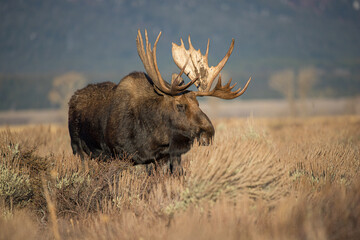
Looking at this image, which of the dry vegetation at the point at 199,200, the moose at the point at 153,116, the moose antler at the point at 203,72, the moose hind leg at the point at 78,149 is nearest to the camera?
the dry vegetation at the point at 199,200

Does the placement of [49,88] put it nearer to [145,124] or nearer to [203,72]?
[203,72]

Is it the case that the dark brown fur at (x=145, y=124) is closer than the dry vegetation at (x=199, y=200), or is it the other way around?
the dry vegetation at (x=199, y=200)

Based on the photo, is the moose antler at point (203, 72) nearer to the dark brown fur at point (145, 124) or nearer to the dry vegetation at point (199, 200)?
the dark brown fur at point (145, 124)

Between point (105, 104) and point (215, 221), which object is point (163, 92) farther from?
point (215, 221)

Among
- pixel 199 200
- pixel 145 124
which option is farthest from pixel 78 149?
pixel 199 200

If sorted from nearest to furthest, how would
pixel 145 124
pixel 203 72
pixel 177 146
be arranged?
pixel 177 146
pixel 145 124
pixel 203 72

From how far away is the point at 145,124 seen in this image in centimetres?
671

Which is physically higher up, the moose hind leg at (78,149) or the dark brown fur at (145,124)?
the dark brown fur at (145,124)

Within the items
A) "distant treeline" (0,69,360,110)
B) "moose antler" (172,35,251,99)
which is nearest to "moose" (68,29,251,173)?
"moose antler" (172,35,251,99)

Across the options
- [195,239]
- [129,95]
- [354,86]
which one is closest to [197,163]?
[195,239]

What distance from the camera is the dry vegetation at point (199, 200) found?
13.4 feet

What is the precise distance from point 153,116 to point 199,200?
2.40 m

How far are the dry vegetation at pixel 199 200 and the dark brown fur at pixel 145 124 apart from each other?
1.42 ft

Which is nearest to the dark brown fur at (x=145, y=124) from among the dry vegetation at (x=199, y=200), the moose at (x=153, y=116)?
the moose at (x=153, y=116)
